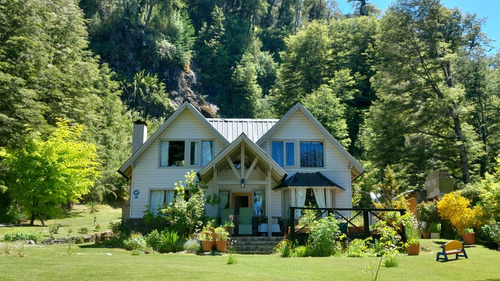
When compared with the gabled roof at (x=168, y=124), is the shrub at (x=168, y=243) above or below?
below

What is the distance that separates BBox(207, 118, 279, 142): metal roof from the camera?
22.8 m

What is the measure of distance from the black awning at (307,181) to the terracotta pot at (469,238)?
6.68 metres

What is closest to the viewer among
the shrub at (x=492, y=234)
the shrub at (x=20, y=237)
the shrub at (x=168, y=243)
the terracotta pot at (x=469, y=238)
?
the shrub at (x=492, y=234)

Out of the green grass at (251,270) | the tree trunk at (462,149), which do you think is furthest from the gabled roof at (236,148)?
the tree trunk at (462,149)

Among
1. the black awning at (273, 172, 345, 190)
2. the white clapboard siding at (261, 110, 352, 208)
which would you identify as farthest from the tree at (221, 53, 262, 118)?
the black awning at (273, 172, 345, 190)

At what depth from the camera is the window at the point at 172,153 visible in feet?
69.9

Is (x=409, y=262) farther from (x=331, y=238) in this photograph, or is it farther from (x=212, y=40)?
(x=212, y=40)

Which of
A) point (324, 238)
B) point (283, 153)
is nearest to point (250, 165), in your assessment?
point (283, 153)

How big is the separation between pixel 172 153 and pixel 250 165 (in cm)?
453

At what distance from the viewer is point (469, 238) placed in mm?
14578

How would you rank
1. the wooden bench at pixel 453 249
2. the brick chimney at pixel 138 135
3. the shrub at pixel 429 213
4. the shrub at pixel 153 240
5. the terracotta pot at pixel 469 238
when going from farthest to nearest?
the brick chimney at pixel 138 135
the shrub at pixel 429 213
the terracotta pot at pixel 469 238
the shrub at pixel 153 240
the wooden bench at pixel 453 249

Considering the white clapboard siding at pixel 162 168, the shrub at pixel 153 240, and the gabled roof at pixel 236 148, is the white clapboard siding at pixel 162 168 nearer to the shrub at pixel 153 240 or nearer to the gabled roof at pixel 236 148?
the gabled roof at pixel 236 148

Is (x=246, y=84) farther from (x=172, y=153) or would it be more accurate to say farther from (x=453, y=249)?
(x=453, y=249)

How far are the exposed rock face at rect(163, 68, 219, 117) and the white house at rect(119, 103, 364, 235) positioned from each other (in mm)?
34826
